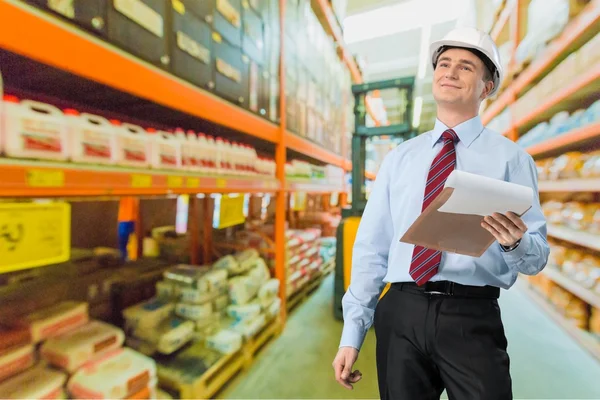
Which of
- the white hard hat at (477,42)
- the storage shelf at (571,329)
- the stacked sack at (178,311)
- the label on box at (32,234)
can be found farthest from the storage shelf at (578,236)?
the label on box at (32,234)

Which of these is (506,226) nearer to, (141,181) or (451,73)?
(451,73)

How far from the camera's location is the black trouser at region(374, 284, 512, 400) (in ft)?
2.77

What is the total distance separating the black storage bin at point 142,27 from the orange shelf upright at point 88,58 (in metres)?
0.04

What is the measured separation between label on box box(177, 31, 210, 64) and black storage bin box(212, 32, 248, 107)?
2.9 inches

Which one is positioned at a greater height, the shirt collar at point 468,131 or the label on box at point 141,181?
the shirt collar at point 468,131

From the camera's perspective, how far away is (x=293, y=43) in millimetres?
2662

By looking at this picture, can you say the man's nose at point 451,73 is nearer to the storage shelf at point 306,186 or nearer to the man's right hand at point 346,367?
the man's right hand at point 346,367

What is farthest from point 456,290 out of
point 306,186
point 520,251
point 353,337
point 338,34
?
point 338,34

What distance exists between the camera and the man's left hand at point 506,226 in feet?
2.23

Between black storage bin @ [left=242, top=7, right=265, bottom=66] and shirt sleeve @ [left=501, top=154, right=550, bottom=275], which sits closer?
shirt sleeve @ [left=501, top=154, right=550, bottom=275]

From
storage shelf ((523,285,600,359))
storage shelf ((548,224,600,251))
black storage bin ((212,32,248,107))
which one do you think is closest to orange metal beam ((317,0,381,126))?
black storage bin ((212,32,248,107))

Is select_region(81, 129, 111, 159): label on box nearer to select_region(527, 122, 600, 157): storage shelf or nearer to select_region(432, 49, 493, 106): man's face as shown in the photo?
select_region(432, 49, 493, 106): man's face

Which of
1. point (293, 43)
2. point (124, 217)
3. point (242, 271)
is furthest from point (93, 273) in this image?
point (293, 43)

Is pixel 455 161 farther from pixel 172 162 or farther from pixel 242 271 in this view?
pixel 242 271
